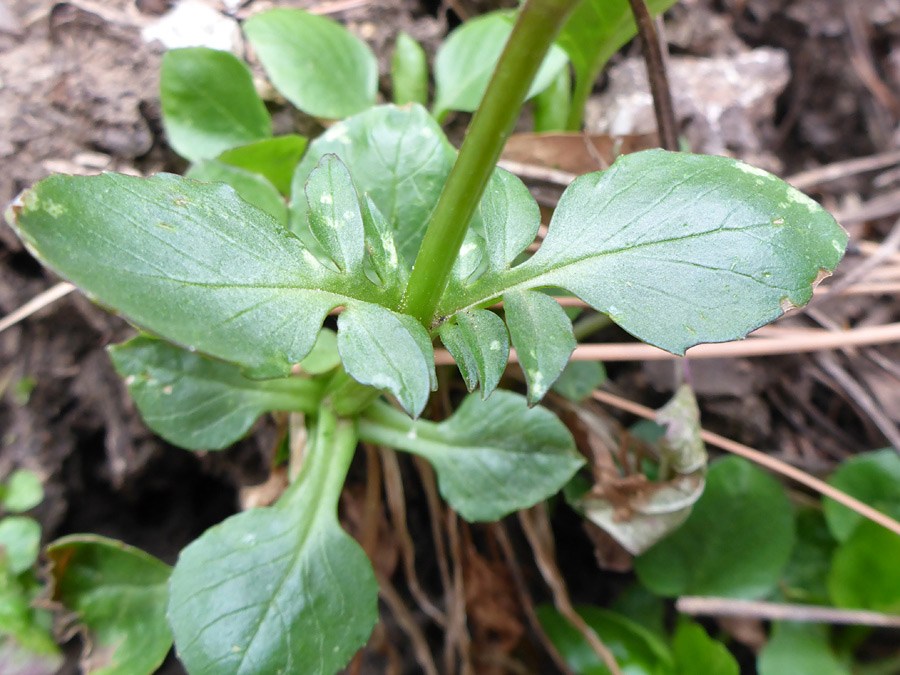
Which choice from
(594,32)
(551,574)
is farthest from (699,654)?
(594,32)

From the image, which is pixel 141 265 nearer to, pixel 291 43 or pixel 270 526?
pixel 270 526

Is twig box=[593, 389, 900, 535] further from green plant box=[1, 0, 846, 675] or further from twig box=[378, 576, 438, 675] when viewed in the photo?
twig box=[378, 576, 438, 675]

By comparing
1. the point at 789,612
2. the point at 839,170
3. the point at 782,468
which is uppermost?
the point at 839,170

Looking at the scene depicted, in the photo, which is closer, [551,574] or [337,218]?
[337,218]

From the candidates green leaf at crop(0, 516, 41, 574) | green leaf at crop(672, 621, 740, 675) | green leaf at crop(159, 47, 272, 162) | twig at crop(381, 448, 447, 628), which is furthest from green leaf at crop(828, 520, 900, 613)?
green leaf at crop(0, 516, 41, 574)

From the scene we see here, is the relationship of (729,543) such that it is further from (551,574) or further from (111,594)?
(111,594)

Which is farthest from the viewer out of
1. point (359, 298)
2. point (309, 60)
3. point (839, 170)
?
point (839, 170)

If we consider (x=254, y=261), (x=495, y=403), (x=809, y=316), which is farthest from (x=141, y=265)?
(x=809, y=316)
